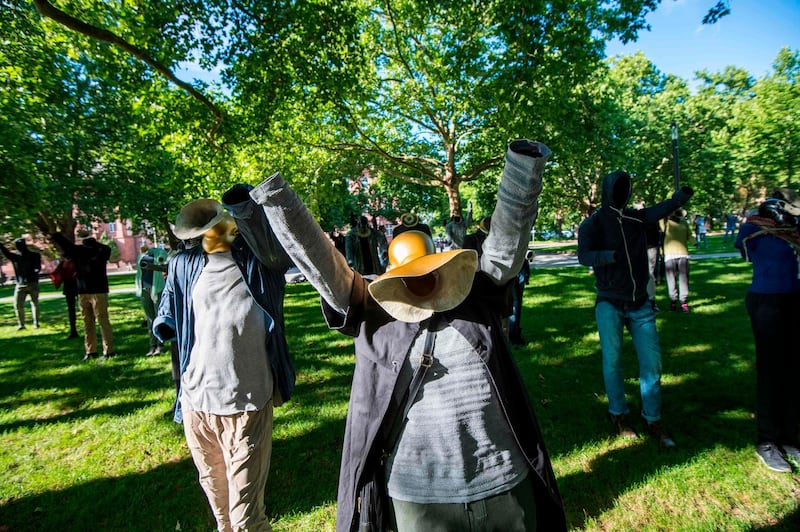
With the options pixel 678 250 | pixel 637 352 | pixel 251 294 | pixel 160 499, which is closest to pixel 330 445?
pixel 160 499

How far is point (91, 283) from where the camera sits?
22.5 ft

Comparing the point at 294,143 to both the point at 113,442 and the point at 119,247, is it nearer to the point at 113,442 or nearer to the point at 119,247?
the point at 113,442

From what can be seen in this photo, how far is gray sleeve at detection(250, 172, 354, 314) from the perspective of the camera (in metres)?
1.31

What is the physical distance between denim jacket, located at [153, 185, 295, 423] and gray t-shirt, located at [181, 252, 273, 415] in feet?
0.17

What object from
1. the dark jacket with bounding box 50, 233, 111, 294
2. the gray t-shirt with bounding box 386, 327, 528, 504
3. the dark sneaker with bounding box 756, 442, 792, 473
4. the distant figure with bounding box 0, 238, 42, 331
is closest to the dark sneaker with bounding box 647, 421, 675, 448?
the dark sneaker with bounding box 756, 442, 792, 473

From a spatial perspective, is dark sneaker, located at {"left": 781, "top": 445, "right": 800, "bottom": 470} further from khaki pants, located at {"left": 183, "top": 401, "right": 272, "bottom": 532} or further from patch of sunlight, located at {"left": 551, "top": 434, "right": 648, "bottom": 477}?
khaki pants, located at {"left": 183, "top": 401, "right": 272, "bottom": 532}

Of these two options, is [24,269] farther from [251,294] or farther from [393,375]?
[393,375]

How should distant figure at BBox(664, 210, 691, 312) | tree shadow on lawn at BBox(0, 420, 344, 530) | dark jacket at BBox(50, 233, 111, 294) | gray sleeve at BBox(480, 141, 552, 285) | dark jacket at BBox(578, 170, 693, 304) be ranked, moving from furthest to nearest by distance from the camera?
distant figure at BBox(664, 210, 691, 312) < dark jacket at BBox(50, 233, 111, 294) < dark jacket at BBox(578, 170, 693, 304) < tree shadow on lawn at BBox(0, 420, 344, 530) < gray sleeve at BBox(480, 141, 552, 285)

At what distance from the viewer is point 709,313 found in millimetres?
7926

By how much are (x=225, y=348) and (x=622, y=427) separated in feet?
11.5

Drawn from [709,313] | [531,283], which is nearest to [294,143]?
[531,283]

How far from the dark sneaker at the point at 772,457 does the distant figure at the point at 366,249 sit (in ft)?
24.4

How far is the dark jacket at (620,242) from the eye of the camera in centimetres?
358

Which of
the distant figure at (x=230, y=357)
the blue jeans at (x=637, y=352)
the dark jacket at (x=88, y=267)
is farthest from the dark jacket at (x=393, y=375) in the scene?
the dark jacket at (x=88, y=267)
